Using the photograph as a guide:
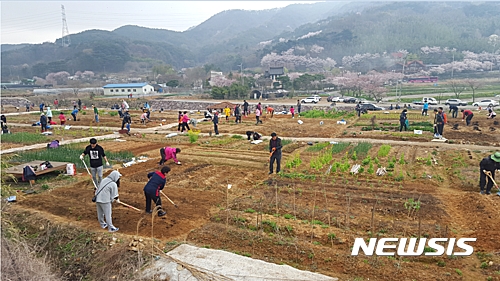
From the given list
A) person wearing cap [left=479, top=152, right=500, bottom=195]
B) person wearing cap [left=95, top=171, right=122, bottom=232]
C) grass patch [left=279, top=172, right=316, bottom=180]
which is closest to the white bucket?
person wearing cap [left=95, top=171, right=122, bottom=232]

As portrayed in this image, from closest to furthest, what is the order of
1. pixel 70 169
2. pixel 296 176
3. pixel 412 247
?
pixel 412 247, pixel 296 176, pixel 70 169

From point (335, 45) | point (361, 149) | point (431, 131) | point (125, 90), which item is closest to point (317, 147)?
point (361, 149)

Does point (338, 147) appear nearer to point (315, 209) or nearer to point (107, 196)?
point (315, 209)

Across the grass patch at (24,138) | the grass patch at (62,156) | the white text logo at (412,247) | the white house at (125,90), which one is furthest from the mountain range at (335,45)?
the white text logo at (412,247)

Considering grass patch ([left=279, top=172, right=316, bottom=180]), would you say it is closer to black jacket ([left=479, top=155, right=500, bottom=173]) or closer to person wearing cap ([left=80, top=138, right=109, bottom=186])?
black jacket ([left=479, top=155, right=500, bottom=173])

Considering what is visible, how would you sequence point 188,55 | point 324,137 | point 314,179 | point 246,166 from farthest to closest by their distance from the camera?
point 188,55
point 324,137
point 246,166
point 314,179

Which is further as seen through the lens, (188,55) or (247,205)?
(188,55)

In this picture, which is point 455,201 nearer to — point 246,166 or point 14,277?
point 246,166

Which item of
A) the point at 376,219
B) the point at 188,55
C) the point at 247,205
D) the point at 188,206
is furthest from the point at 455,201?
the point at 188,55

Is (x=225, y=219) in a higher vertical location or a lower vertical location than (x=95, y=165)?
lower

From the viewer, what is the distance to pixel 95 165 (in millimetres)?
9930

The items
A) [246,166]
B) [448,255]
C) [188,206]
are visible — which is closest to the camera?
[448,255]

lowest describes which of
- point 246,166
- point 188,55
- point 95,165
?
point 246,166

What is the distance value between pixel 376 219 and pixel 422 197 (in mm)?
2228
